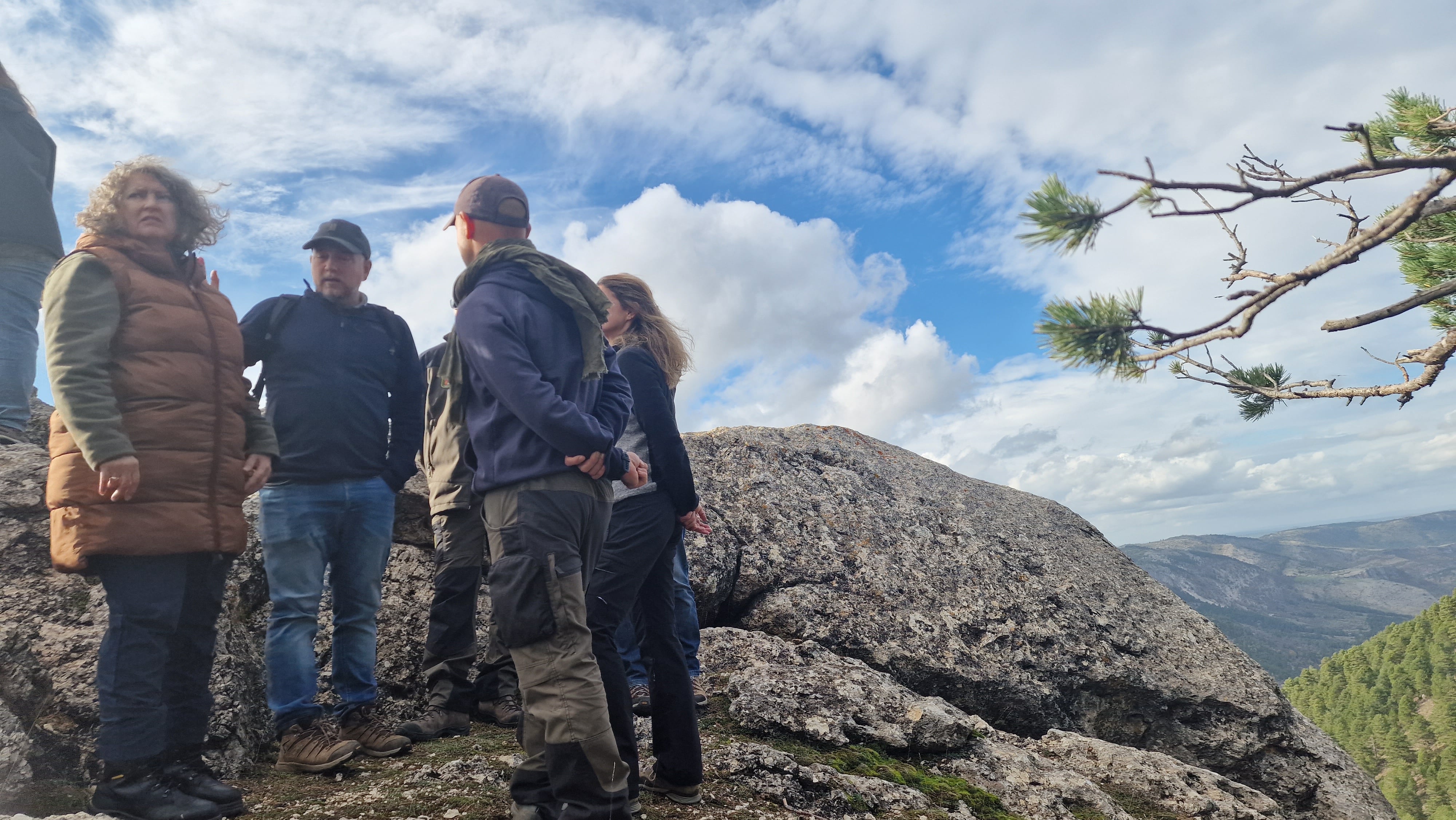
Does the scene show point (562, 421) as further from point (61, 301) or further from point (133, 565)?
point (61, 301)

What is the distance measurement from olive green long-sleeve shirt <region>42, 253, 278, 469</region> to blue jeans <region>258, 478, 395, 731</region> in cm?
117

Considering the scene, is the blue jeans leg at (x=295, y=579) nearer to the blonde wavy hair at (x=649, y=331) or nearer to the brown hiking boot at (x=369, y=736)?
the brown hiking boot at (x=369, y=736)

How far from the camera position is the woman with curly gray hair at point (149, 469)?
135 inches

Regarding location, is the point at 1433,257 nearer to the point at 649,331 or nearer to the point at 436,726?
the point at 649,331

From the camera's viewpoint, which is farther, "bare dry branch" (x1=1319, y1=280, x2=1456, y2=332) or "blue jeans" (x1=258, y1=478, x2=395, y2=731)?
"bare dry branch" (x1=1319, y1=280, x2=1456, y2=332)

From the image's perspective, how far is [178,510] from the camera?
3.64m

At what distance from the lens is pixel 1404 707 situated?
92.5 metres

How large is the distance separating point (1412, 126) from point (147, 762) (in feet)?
36.1

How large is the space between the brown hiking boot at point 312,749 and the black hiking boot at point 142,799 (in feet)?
2.65

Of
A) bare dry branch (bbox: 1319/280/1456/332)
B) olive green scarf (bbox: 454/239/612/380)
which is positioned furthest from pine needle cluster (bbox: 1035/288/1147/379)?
olive green scarf (bbox: 454/239/612/380)

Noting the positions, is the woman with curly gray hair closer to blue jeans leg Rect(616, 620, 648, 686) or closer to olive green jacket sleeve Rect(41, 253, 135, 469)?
olive green jacket sleeve Rect(41, 253, 135, 469)

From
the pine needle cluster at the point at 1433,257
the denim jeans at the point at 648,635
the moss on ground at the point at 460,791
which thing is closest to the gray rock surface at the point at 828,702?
the moss on ground at the point at 460,791

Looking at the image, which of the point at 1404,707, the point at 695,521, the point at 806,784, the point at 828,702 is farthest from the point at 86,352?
the point at 1404,707

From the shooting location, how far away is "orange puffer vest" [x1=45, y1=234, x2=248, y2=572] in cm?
349
